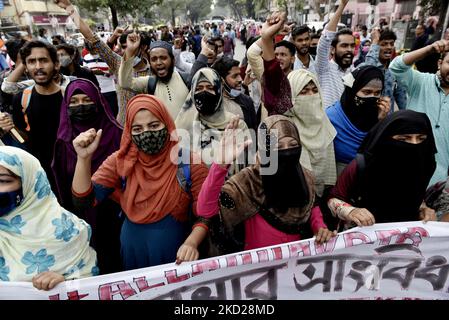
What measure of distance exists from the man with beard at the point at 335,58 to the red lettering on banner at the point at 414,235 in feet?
5.75

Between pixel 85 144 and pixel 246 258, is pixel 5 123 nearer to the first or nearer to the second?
pixel 85 144

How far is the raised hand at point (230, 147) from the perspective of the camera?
180cm

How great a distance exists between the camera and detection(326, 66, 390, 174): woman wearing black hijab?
98.7 inches

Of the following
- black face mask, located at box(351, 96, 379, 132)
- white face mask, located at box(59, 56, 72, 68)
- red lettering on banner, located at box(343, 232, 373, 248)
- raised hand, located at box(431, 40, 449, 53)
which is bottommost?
red lettering on banner, located at box(343, 232, 373, 248)

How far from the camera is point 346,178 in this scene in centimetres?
208

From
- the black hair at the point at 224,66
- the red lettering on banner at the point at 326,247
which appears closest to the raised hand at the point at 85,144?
the red lettering on banner at the point at 326,247

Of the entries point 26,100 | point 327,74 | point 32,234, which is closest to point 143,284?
point 32,234

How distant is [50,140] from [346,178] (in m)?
2.59

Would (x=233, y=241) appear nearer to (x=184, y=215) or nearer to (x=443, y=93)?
(x=184, y=215)

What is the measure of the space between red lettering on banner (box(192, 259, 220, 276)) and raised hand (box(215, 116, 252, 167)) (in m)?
0.52

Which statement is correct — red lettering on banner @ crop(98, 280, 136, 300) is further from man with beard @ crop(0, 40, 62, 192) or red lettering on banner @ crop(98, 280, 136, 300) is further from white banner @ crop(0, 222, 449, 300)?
man with beard @ crop(0, 40, 62, 192)

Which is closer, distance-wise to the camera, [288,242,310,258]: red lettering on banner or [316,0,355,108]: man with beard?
[288,242,310,258]: red lettering on banner

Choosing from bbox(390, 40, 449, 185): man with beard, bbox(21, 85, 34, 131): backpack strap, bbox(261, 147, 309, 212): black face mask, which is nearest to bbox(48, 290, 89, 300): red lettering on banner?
bbox(261, 147, 309, 212): black face mask
